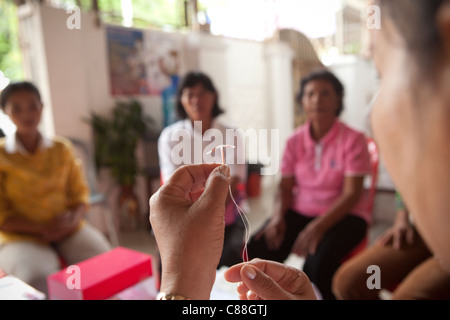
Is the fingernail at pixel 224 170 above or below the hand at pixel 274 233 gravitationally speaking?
above

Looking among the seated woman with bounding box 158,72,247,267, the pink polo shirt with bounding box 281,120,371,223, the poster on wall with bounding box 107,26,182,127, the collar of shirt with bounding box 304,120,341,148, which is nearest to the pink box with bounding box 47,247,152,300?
the seated woman with bounding box 158,72,247,267

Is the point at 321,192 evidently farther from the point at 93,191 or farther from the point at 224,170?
the point at 93,191

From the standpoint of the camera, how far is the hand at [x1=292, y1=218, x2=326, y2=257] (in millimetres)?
1489

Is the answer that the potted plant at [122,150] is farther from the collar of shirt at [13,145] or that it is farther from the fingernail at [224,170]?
the fingernail at [224,170]

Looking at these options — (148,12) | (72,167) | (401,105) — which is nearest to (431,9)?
(401,105)

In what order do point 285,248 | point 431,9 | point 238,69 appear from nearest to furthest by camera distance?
point 431,9, point 285,248, point 238,69

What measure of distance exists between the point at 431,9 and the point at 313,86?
1396 mm

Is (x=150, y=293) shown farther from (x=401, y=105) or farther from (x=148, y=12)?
(x=148, y=12)

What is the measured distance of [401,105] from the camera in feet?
1.26

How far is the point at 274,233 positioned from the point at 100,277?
825 millimetres

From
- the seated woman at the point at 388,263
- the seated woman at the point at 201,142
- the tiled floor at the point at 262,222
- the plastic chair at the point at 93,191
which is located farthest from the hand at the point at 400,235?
the plastic chair at the point at 93,191

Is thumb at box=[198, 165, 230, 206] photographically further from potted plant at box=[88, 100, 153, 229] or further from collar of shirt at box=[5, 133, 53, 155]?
potted plant at box=[88, 100, 153, 229]

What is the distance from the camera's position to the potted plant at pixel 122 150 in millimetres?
2969

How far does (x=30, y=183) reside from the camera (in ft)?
5.18
